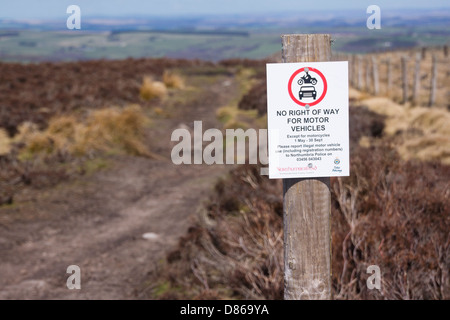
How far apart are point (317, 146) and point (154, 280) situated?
355 cm

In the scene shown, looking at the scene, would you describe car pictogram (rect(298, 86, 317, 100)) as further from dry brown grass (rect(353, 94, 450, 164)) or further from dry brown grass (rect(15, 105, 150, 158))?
dry brown grass (rect(15, 105, 150, 158))

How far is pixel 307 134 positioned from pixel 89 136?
31.4ft

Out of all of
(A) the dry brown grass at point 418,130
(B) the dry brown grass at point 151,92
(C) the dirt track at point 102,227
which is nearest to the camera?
(C) the dirt track at point 102,227

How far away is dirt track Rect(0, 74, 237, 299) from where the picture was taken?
18.5 feet

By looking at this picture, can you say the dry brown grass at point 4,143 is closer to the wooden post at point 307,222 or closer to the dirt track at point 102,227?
the dirt track at point 102,227

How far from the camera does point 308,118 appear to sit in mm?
2438

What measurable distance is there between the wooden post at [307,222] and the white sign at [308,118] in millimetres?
58

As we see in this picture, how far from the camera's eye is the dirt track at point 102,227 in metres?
5.65

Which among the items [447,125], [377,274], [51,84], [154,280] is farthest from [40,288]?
[51,84]

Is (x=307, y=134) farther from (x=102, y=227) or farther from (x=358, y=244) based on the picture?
(x=102, y=227)

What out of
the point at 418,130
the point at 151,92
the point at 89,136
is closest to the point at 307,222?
the point at 418,130

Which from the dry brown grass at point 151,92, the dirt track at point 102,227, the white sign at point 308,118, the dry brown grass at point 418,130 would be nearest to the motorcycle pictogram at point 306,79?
the white sign at point 308,118

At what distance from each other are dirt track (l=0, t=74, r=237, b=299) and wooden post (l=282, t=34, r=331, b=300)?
3.05m

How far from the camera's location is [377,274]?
3.93 m
